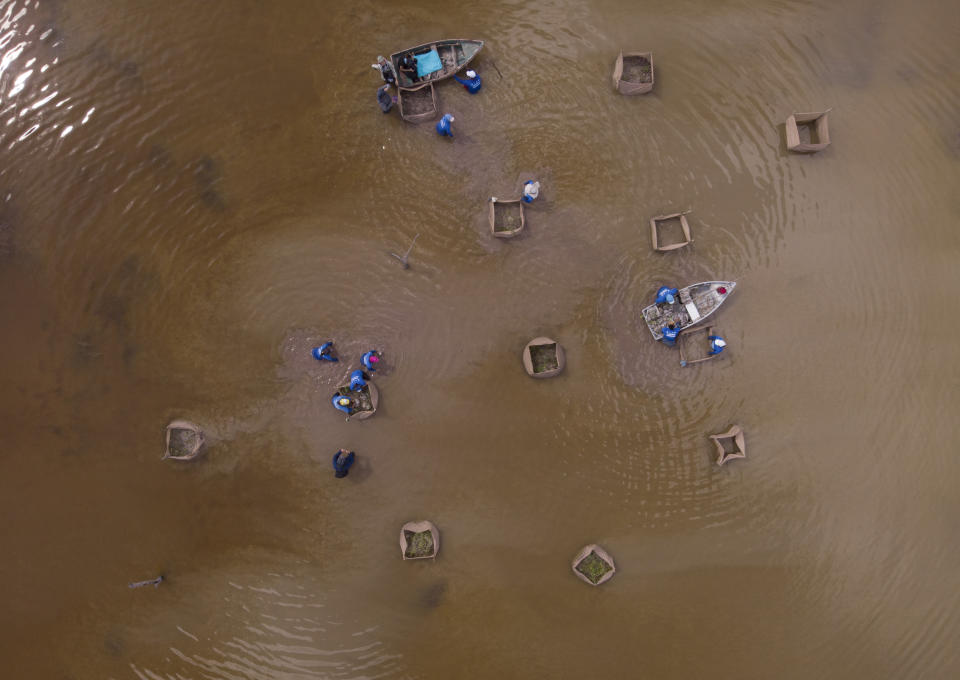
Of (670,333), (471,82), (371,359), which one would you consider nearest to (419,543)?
(371,359)

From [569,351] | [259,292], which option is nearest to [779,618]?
[569,351]

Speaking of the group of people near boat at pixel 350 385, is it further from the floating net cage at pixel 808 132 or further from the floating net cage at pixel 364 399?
the floating net cage at pixel 808 132

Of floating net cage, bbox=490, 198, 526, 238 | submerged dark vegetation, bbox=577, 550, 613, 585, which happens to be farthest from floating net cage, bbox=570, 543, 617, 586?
floating net cage, bbox=490, 198, 526, 238

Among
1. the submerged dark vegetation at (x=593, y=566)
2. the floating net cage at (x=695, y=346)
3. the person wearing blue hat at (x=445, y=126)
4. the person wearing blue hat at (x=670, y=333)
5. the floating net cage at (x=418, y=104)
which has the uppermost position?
the floating net cage at (x=418, y=104)

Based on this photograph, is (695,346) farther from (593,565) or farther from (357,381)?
(357,381)

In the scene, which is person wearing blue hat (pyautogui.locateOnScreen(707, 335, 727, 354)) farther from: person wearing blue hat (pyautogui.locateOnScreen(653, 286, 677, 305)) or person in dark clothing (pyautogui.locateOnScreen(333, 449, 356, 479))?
person in dark clothing (pyautogui.locateOnScreen(333, 449, 356, 479))

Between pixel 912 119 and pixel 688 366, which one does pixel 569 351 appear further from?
pixel 912 119

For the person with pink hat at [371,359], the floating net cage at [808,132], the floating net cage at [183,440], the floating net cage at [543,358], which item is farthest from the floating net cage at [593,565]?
the floating net cage at [808,132]
